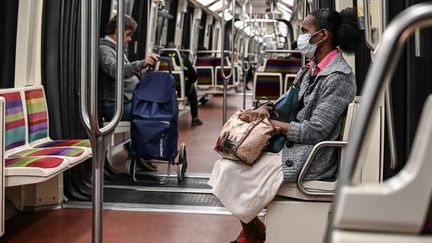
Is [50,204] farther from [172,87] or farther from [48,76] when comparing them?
[172,87]

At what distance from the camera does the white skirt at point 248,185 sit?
2789mm

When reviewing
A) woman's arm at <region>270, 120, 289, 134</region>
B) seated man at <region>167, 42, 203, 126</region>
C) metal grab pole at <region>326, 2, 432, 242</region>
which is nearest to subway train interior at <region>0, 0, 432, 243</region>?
metal grab pole at <region>326, 2, 432, 242</region>

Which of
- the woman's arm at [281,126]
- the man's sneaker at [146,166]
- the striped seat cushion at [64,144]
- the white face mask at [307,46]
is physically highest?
the white face mask at [307,46]

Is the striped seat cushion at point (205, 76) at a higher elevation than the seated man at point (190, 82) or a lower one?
higher

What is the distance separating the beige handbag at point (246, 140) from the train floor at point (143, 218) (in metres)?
0.93

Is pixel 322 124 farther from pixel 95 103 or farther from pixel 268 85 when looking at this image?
pixel 268 85

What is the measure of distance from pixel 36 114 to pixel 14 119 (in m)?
0.37

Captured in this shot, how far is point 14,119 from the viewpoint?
3873mm

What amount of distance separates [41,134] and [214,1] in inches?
418

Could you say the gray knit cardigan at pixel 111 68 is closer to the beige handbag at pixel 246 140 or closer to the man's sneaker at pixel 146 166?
the man's sneaker at pixel 146 166

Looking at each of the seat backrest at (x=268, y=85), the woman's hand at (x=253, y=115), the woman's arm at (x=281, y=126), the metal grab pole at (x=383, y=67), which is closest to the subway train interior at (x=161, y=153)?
the metal grab pole at (x=383, y=67)

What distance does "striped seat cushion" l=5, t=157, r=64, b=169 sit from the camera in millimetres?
3436

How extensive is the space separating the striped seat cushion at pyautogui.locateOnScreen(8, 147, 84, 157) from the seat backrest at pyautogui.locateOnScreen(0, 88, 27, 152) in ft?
0.30

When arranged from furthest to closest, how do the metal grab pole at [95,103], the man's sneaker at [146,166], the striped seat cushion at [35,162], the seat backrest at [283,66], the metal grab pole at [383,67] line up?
the seat backrest at [283,66], the man's sneaker at [146,166], the striped seat cushion at [35,162], the metal grab pole at [95,103], the metal grab pole at [383,67]
